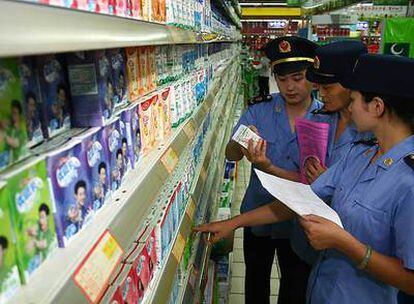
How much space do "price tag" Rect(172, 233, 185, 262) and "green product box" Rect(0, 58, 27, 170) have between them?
1002 mm

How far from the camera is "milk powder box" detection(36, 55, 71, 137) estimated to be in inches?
33.3

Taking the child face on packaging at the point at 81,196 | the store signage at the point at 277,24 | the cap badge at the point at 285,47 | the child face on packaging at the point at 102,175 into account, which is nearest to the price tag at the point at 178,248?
the child face on packaging at the point at 102,175

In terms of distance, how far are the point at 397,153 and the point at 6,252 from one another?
1249mm

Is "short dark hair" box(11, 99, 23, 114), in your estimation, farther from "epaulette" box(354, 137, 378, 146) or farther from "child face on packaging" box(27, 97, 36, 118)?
"epaulette" box(354, 137, 378, 146)

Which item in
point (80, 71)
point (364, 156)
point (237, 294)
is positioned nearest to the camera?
point (80, 71)

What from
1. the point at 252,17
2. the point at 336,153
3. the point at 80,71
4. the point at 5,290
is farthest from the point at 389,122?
the point at 252,17

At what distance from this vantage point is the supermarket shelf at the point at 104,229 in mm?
653

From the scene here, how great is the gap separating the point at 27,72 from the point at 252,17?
30062 millimetres

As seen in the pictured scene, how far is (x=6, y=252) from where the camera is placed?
0.62m

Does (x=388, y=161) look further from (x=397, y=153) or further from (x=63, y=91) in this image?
(x=63, y=91)

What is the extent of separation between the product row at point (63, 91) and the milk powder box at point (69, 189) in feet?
0.18

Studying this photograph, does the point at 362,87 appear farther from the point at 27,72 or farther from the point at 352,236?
the point at 27,72

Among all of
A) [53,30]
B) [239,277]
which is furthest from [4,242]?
[239,277]

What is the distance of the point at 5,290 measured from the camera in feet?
2.04
